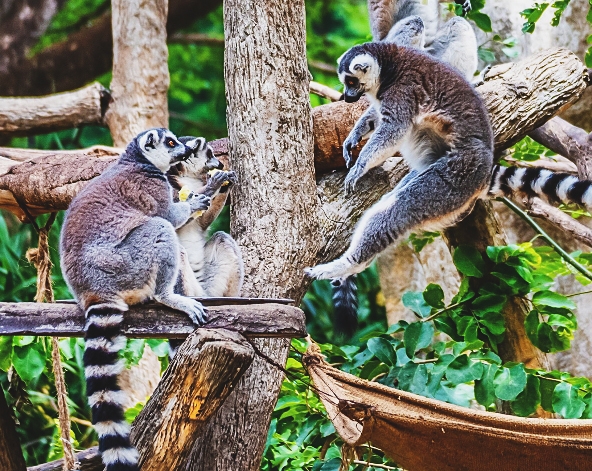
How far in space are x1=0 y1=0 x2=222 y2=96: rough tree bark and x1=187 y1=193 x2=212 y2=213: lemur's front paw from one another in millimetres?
5506

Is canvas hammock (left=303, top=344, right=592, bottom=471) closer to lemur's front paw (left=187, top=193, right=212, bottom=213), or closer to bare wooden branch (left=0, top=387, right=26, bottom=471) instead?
lemur's front paw (left=187, top=193, right=212, bottom=213)

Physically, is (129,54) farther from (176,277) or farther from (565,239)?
(565,239)

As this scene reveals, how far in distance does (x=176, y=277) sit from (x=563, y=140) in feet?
9.65

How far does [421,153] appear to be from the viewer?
13.7 feet

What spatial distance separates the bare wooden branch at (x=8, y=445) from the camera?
9.95ft

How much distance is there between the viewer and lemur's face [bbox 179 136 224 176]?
12.1 feet

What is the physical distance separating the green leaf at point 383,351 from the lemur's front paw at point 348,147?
1014mm

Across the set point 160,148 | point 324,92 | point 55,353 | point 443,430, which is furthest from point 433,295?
point 55,353

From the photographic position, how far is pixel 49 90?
27.0 feet

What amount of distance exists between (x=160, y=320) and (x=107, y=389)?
1.25ft

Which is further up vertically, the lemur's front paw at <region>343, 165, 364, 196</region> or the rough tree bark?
the lemur's front paw at <region>343, 165, 364, 196</region>

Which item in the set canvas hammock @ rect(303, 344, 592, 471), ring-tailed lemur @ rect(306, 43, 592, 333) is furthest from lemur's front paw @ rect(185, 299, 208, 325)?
ring-tailed lemur @ rect(306, 43, 592, 333)

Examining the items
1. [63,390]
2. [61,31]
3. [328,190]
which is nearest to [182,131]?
[61,31]

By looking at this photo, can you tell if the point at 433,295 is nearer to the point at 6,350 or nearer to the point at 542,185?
the point at 542,185
